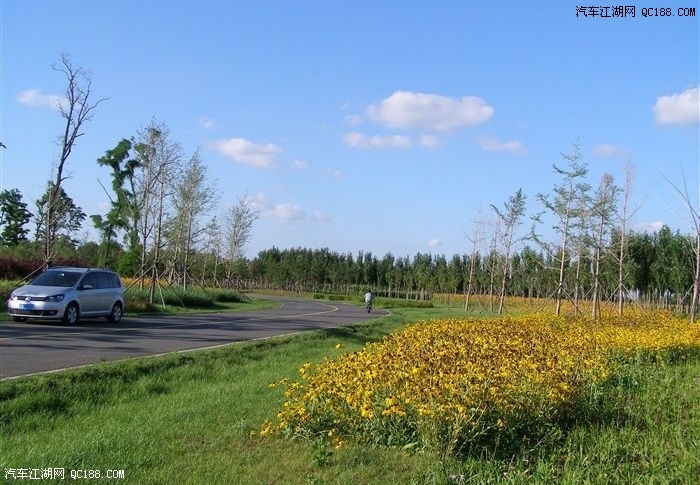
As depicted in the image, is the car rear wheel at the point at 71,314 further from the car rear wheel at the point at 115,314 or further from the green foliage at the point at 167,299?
the green foliage at the point at 167,299

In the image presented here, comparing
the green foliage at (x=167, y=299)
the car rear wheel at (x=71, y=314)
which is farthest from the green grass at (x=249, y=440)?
the green foliage at (x=167, y=299)

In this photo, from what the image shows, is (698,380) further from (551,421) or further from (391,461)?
(391,461)

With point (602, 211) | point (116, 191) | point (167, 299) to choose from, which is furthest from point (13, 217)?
point (602, 211)

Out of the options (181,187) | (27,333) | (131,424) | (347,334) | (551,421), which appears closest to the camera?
(551,421)

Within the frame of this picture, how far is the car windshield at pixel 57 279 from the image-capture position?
16.7 metres

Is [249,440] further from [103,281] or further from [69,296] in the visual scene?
[103,281]

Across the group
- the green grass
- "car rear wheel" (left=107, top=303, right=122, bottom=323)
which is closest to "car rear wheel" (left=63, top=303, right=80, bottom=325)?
"car rear wheel" (left=107, top=303, right=122, bottom=323)

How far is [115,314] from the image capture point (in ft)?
60.1

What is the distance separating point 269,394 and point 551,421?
13.1 ft

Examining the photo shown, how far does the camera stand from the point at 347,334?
19.1m

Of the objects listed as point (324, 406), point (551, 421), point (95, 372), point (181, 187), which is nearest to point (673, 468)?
point (551, 421)

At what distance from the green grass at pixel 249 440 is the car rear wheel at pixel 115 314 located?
9.19 metres

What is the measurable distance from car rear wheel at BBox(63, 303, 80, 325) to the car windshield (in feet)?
2.00

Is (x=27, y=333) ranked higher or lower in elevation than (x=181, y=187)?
lower
